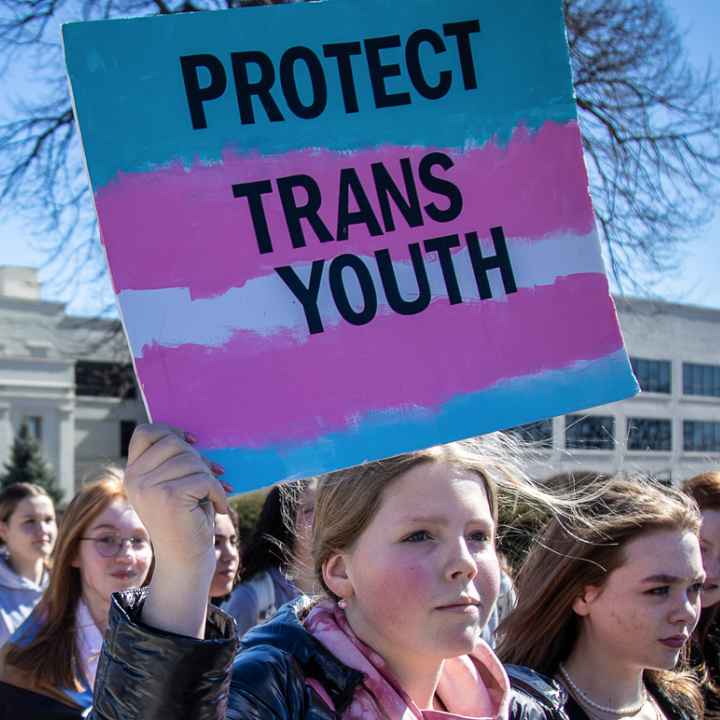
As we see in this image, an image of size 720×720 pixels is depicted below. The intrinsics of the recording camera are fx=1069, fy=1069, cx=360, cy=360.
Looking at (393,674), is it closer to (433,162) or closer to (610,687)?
(433,162)

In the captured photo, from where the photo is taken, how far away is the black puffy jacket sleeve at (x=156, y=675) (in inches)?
58.9

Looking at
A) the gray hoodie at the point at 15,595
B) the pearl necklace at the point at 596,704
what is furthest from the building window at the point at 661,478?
the gray hoodie at the point at 15,595

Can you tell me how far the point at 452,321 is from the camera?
1.91 meters

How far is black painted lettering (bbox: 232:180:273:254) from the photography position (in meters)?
1.83

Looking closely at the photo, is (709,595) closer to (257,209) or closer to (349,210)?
(349,210)

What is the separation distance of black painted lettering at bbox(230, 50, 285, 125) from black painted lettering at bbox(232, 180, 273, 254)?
113mm

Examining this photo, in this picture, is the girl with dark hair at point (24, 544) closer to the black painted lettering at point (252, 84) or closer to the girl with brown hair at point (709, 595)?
the girl with brown hair at point (709, 595)

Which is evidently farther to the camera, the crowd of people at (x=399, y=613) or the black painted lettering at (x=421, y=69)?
the black painted lettering at (x=421, y=69)

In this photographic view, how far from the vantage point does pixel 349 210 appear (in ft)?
6.20

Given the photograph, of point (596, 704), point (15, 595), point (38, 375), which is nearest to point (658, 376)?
point (38, 375)

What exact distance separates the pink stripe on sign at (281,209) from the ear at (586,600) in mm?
1255

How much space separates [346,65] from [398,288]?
1.35 feet

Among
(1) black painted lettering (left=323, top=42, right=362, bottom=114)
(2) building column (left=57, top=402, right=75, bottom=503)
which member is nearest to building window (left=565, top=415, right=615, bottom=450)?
(1) black painted lettering (left=323, top=42, right=362, bottom=114)

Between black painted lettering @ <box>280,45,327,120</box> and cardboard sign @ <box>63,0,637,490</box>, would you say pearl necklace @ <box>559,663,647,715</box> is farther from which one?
black painted lettering @ <box>280,45,327,120</box>
